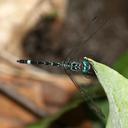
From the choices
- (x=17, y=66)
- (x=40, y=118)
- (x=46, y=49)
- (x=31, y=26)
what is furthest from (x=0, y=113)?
(x=31, y=26)

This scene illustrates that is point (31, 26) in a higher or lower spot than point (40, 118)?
higher

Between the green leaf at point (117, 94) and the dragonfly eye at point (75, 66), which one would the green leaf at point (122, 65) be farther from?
the green leaf at point (117, 94)

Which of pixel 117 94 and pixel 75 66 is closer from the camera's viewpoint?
pixel 117 94

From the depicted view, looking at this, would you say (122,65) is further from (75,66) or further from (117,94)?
(117,94)

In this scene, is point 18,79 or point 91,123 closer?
point 91,123

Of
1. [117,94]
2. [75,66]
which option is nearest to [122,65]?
[75,66]

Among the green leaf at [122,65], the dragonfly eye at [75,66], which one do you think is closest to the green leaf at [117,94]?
the dragonfly eye at [75,66]

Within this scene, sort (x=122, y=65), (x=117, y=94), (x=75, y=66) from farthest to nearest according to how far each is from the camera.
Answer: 1. (x=122, y=65)
2. (x=75, y=66)
3. (x=117, y=94)

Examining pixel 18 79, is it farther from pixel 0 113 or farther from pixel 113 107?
pixel 113 107
